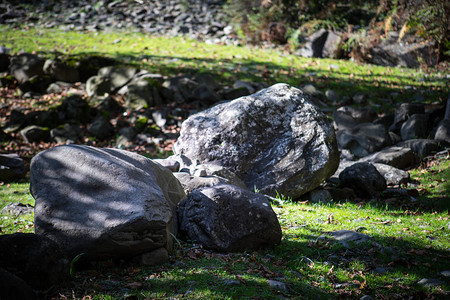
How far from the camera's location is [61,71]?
16.9 m

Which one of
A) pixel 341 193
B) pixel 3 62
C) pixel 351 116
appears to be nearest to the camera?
pixel 341 193

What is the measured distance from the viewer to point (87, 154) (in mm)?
4824

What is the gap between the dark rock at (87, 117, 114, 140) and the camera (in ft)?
44.5

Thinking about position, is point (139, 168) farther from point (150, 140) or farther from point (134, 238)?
point (150, 140)

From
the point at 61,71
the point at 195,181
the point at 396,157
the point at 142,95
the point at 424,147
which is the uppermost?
the point at 195,181

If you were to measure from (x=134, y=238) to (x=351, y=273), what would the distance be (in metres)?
2.72

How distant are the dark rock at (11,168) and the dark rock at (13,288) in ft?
25.8

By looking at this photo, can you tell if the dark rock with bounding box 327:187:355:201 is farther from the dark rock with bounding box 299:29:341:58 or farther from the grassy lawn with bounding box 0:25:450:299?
the dark rock with bounding box 299:29:341:58

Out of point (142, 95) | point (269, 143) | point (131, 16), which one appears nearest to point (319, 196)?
point (269, 143)

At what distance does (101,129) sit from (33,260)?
1043 cm

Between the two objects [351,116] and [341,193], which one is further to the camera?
[351,116]

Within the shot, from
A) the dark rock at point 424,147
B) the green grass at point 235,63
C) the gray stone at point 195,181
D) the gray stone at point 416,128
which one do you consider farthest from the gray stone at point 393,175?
the green grass at point 235,63

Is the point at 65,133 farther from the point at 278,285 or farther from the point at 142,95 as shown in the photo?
the point at 278,285

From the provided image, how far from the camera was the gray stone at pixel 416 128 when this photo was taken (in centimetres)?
1170
